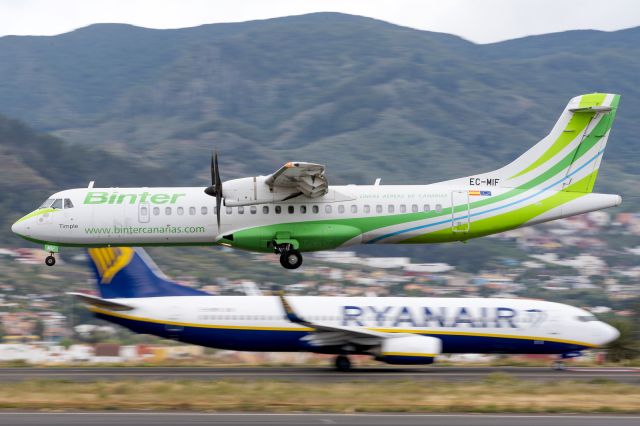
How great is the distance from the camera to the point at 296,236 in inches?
1462

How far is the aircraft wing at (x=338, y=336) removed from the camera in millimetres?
38688

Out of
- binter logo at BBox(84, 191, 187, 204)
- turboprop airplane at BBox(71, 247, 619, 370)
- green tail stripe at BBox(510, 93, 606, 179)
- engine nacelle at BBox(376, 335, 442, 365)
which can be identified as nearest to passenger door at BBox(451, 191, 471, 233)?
turboprop airplane at BBox(71, 247, 619, 370)

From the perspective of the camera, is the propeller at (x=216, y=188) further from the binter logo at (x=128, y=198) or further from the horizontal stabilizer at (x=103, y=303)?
the horizontal stabilizer at (x=103, y=303)

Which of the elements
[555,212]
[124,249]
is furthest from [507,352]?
[124,249]

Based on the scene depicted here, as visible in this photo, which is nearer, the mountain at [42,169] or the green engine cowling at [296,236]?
the green engine cowling at [296,236]

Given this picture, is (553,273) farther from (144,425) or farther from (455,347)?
(144,425)

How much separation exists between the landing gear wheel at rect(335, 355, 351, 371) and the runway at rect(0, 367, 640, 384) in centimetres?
34

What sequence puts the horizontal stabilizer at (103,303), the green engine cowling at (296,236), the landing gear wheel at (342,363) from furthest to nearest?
the horizontal stabilizer at (103,303) < the landing gear wheel at (342,363) < the green engine cowling at (296,236)

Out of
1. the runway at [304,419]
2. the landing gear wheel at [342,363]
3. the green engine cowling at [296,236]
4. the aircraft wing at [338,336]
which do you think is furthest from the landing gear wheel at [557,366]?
the runway at [304,419]

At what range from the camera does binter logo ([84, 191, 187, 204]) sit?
37.7m

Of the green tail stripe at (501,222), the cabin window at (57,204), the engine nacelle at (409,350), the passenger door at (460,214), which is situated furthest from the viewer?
the cabin window at (57,204)

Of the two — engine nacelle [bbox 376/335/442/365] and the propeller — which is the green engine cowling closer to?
the propeller

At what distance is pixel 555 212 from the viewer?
38.5 m

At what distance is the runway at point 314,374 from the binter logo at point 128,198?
7.34 metres
